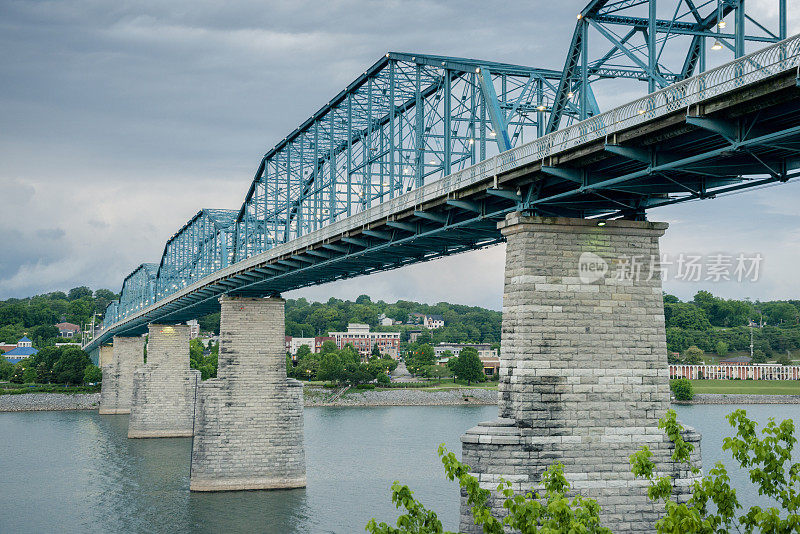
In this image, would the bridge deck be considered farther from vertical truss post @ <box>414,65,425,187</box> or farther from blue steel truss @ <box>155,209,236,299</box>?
blue steel truss @ <box>155,209,236,299</box>

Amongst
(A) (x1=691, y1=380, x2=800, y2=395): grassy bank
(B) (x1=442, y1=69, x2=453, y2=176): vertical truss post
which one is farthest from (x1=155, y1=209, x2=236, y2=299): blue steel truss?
(A) (x1=691, y1=380, x2=800, y2=395): grassy bank

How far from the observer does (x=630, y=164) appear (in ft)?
71.3

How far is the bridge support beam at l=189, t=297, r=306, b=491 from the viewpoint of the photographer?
44.2 m

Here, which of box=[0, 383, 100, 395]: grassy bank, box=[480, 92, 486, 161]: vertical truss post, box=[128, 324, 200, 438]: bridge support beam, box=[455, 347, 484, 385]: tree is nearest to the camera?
box=[480, 92, 486, 161]: vertical truss post

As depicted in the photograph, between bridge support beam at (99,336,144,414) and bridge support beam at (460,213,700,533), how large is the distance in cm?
8004

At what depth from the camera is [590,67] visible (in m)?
24.9

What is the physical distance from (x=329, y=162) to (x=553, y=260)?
30792mm

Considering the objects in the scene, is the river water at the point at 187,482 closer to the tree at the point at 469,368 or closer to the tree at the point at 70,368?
the tree at the point at 70,368

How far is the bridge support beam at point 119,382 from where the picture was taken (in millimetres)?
97000

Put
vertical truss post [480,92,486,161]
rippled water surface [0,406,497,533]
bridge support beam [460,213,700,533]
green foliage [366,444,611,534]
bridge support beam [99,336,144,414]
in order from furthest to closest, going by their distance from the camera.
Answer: bridge support beam [99,336,144,414]
rippled water surface [0,406,497,533]
vertical truss post [480,92,486,161]
bridge support beam [460,213,700,533]
green foliage [366,444,611,534]

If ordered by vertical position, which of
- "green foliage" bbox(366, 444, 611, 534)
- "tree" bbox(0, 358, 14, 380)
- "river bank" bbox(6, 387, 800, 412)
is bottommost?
"river bank" bbox(6, 387, 800, 412)

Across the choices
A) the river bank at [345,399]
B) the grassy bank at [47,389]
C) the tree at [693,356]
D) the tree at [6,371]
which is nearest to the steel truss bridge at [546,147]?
the river bank at [345,399]

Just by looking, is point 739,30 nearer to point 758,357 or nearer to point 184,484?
point 184,484

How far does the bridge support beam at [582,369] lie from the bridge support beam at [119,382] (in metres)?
80.0
